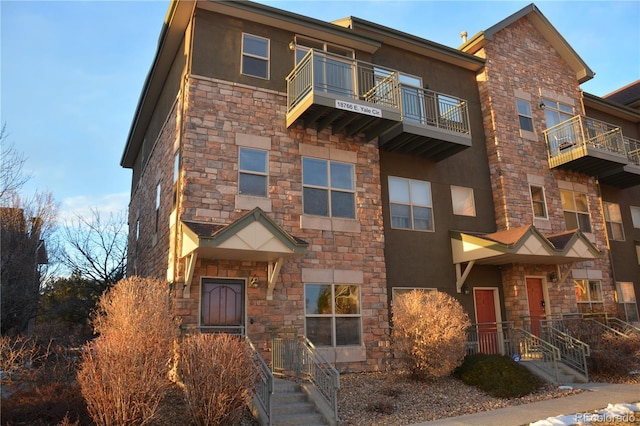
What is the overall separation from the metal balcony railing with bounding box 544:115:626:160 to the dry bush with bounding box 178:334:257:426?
14.5 meters

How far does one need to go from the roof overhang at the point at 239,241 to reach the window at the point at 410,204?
4.42 m

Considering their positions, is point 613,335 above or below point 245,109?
below

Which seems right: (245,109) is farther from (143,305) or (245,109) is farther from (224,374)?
(224,374)

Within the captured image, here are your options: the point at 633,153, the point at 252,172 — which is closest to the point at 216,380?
the point at 252,172

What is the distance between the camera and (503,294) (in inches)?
599

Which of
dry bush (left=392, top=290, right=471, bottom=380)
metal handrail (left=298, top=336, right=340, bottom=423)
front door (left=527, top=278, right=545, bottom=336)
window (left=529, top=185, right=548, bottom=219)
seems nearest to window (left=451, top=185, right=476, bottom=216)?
window (left=529, top=185, right=548, bottom=219)

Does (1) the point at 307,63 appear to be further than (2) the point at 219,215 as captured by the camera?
Yes

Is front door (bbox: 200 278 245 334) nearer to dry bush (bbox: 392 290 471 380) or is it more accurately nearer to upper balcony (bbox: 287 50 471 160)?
dry bush (bbox: 392 290 471 380)

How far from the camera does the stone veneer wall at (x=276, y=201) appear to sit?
Answer: 11.2m

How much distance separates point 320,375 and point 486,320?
7914 millimetres

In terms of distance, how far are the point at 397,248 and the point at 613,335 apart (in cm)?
658

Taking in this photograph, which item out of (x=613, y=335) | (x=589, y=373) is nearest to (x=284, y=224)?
(x=589, y=373)

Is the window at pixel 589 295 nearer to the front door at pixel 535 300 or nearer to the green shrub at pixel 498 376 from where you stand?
the front door at pixel 535 300

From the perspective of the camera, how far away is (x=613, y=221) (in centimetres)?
1908
